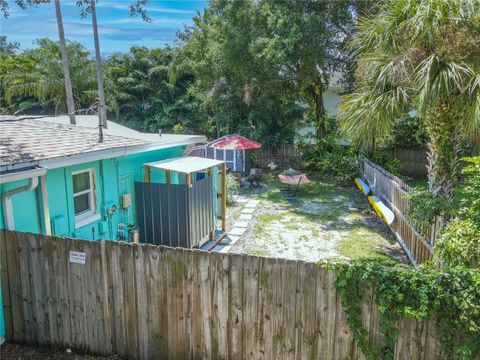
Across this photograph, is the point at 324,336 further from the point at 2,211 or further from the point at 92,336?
the point at 2,211

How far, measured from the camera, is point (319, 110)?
2000cm

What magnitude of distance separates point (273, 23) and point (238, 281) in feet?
44.5

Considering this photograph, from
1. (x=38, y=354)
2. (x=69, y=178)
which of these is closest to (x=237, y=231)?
(x=69, y=178)

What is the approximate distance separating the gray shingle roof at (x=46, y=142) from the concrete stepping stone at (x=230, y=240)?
10.3 ft

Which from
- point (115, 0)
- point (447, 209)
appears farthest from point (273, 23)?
point (447, 209)

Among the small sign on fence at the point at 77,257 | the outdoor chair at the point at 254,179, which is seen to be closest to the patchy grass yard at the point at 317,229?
the outdoor chair at the point at 254,179

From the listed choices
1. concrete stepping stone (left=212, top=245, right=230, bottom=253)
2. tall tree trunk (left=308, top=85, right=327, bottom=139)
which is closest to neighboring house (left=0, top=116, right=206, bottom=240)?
concrete stepping stone (left=212, top=245, right=230, bottom=253)

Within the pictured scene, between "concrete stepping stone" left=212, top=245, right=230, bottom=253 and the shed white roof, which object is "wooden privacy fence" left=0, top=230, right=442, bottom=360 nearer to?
the shed white roof

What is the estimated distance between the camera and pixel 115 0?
681 cm

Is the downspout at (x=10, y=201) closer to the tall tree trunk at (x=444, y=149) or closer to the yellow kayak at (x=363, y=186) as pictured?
the tall tree trunk at (x=444, y=149)

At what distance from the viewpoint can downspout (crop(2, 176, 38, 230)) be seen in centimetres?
454

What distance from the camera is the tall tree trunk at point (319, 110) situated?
1943 cm

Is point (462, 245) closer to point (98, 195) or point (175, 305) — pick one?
point (175, 305)

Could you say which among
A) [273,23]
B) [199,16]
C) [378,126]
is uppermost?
[199,16]
